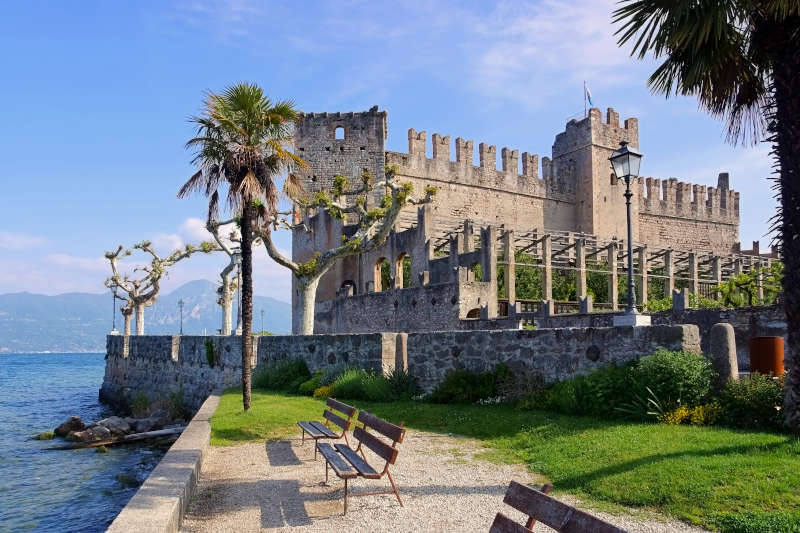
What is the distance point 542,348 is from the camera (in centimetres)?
1112

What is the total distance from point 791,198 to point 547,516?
18.4 feet

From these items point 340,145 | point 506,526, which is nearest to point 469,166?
point 340,145

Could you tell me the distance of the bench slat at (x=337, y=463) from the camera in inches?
241

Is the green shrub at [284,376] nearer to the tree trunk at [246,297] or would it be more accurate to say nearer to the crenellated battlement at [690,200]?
the tree trunk at [246,297]

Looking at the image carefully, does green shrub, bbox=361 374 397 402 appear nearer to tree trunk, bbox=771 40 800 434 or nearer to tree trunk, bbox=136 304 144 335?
tree trunk, bbox=771 40 800 434

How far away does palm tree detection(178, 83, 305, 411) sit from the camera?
39.8 feet

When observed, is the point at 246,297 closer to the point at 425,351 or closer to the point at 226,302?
the point at 425,351

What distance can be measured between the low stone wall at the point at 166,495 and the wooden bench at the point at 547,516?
2782 millimetres

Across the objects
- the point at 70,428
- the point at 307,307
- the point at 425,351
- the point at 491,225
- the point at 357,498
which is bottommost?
the point at 70,428

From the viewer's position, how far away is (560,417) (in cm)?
962

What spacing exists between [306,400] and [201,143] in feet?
18.7

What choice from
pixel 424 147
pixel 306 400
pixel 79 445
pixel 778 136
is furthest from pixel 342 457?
pixel 424 147

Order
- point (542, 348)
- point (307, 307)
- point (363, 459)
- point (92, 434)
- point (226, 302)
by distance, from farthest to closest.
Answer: point (226, 302), point (307, 307), point (92, 434), point (542, 348), point (363, 459)

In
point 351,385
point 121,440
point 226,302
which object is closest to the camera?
point 351,385
